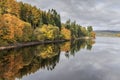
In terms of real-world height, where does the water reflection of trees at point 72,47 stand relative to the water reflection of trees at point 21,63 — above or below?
below

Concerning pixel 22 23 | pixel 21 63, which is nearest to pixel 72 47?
pixel 22 23

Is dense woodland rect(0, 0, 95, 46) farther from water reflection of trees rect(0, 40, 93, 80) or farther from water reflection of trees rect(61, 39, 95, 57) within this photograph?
water reflection of trees rect(0, 40, 93, 80)

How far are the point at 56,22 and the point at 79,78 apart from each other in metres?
110

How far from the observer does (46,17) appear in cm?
12619

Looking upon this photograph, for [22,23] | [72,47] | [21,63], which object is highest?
[22,23]

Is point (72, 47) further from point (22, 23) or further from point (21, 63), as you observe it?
point (21, 63)

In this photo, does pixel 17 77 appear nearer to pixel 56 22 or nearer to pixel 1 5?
pixel 1 5

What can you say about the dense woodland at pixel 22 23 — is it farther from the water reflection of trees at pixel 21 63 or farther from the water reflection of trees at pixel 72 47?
the water reflection of trees at pixel 21 63

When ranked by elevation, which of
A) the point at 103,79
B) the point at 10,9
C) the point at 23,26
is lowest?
the point at 103,79

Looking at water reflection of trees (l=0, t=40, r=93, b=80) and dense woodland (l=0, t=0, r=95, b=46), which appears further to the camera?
dense woodland (l=0, t=0, r=95, b=46)

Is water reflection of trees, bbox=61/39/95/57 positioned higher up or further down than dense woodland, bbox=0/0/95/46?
further down

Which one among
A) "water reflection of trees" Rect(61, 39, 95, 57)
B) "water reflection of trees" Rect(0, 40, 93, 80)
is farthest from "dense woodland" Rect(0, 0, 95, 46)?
"water reflection of trees" Rect(0, 40, 93, 80)

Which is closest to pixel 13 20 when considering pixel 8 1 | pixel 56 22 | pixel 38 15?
pixel 8 1

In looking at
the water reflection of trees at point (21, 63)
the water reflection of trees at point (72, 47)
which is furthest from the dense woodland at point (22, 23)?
the water reflection of trees at point (21, 63)
